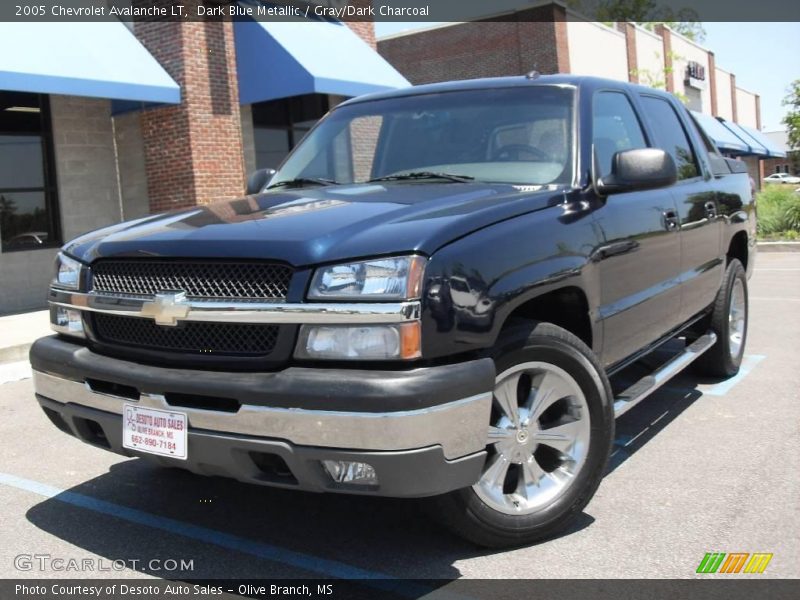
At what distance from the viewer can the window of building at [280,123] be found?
51.3 feet

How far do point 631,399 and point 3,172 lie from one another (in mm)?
11138

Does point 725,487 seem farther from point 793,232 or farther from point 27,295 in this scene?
point 793,232

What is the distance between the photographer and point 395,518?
368 cm

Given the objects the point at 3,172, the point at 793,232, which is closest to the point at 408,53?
the point at 793,232

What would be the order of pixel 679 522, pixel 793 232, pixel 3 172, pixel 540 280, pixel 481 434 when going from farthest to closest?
pixel 793 232, pixel 3 172, pixel 679 522, pixel 540 280, pixel 481 434

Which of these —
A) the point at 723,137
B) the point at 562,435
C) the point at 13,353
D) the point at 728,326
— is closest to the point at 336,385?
the point at 562,435

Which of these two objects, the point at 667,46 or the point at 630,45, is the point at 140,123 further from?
the point at 667,46

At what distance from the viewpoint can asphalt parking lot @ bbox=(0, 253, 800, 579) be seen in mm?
3217

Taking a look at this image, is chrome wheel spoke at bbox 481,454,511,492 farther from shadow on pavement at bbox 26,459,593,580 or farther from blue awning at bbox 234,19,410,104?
blue awning at bbox 234,19,410,104

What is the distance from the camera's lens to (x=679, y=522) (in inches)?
140

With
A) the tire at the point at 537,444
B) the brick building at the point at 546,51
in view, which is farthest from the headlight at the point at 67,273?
the brick building at the point at 546,51

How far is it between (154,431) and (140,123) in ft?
38.6

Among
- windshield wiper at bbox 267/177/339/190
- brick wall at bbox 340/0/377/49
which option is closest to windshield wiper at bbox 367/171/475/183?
windshield wiper at bbox 267/177/339/190

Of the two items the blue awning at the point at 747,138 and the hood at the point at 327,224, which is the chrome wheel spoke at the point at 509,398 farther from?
the blue awning at the point at 747,138
